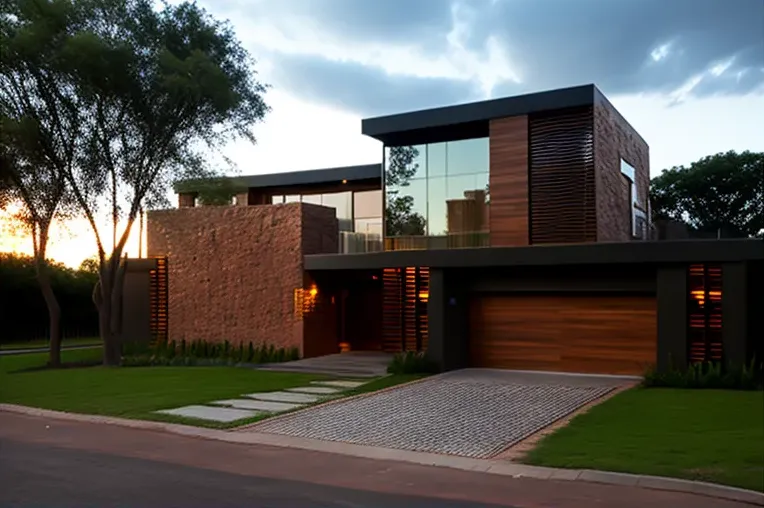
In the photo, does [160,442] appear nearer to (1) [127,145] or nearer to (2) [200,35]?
(1) [127,145]

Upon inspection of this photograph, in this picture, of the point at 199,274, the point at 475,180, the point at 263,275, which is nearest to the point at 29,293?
the point at 199,274

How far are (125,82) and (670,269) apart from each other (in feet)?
47.3

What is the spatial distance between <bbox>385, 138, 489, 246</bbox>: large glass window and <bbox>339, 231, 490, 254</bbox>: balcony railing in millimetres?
30

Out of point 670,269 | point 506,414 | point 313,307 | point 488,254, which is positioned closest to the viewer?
point 506,414

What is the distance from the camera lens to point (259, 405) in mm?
14445

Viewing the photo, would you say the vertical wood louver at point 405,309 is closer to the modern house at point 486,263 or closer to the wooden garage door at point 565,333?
the modern house at point 486,263

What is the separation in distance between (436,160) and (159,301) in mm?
11049

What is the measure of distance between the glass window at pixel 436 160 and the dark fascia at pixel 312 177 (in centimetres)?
573

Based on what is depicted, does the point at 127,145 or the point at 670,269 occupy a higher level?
the point at 127,145

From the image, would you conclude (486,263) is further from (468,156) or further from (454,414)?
(454,414)

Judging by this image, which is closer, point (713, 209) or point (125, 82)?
point (125, 82)

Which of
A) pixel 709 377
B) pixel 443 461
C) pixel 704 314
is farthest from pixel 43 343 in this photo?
pixel 443 461

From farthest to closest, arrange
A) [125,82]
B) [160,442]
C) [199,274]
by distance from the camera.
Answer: [199,274], [125,82], [160,442]

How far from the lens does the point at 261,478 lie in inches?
351
